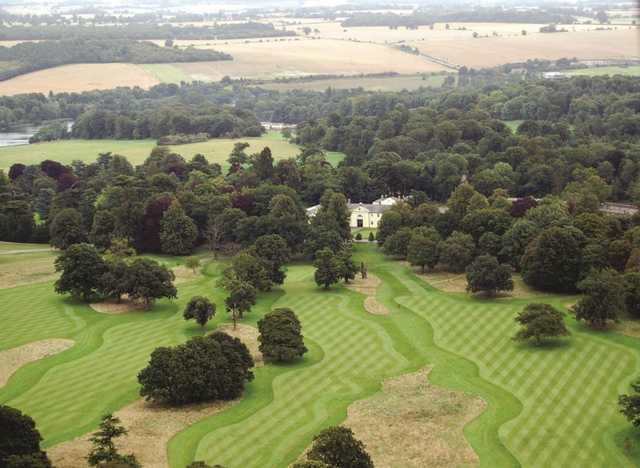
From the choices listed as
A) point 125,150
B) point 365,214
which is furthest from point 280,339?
point 125,150

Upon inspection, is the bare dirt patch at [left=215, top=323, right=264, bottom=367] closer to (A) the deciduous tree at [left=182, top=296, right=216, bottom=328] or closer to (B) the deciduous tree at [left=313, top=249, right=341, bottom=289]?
(A) the deciduous tree at [left=182, top=296, right=216, bottom=328]

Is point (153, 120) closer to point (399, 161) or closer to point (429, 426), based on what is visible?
point (399, 161)

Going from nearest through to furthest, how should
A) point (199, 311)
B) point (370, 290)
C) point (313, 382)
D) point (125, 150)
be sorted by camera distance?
point (313, 382)
point (199, 311)
point (370, 290)
point (125, 150)

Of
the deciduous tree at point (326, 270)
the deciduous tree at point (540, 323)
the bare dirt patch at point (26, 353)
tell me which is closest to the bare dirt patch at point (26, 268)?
the bare dirt patch at point (26, 353)

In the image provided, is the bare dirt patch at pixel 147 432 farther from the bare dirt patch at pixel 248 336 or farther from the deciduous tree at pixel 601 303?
the deciduous tree at pixel 601 303

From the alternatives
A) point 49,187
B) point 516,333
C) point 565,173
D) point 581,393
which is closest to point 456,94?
point 565,173

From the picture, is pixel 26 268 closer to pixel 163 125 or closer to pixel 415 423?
pixel 415 423
